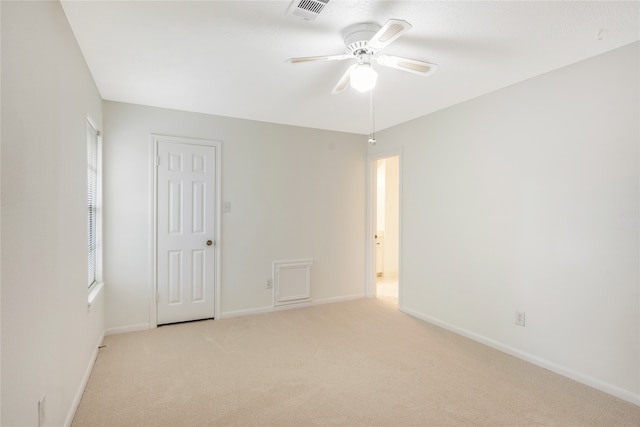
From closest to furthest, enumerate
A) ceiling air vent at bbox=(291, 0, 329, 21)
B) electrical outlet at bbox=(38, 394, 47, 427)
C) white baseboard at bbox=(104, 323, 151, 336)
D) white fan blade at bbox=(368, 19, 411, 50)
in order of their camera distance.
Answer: electrical outlet at bbox=(38, 394, 47, 427) < white fan blade at bbox=(368, 19, 411, 50) < ceiling air vent at bbox=(291, 0, 329, 21) < white baseboard at bbox=(104, 323, 151, 336)

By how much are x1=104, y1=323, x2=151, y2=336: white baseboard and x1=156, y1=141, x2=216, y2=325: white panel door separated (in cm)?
16

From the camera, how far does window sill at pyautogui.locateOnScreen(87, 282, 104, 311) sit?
8.57 feet

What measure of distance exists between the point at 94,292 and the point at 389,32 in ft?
10.2

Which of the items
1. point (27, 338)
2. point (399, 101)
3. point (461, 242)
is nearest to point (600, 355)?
point (461, 242)

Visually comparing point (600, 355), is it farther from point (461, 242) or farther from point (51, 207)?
point (51, 207)

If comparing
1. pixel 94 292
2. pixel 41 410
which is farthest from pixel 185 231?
pixel 41 410

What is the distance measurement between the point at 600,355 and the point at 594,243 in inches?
32.0

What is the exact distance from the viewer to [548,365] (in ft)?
8.75

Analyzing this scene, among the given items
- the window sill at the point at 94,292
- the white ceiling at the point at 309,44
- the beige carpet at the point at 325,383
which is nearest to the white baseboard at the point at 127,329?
the beige carpet at the point at 325,383

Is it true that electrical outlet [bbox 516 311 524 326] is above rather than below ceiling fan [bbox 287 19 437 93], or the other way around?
below

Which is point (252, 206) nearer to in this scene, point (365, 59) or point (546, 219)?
point (365, 59)

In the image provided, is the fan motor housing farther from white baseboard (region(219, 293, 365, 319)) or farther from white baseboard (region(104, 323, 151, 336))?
white baseboard (region(104, 323, 151, 336))

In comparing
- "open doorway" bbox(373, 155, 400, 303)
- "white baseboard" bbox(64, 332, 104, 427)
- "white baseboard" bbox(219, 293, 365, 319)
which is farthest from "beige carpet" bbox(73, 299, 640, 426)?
"open doorway" bbox(373, 155, 400, 303)

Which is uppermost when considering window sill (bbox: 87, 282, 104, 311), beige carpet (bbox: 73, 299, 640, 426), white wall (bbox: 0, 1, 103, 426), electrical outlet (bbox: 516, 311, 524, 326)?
white wall (bbox: 0, 1, 103, 426)
